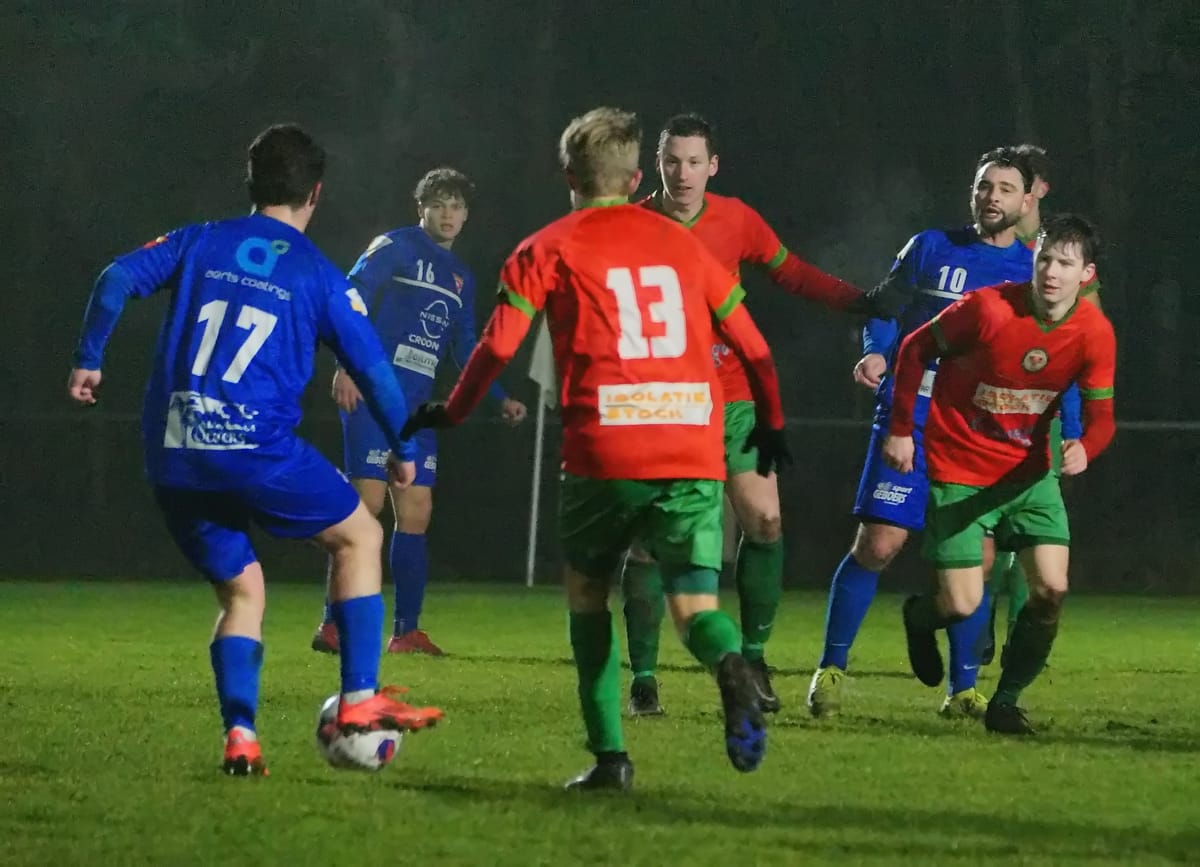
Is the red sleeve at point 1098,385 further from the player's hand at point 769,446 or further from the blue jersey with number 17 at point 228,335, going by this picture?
the blue jersey with number 17 at point 228,335

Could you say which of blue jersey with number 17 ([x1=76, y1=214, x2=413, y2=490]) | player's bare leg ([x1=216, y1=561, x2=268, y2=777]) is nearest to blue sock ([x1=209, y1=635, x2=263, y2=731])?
player's bare leg ([x1=216, y1=561, x2=268, y2=777])

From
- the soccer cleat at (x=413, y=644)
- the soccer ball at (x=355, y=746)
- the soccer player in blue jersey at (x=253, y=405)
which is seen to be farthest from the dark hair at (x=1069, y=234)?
the soccer cleat at (x=413, y=644)

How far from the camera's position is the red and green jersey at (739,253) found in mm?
6902

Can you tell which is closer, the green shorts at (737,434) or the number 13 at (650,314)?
the number 13 at (650,314)

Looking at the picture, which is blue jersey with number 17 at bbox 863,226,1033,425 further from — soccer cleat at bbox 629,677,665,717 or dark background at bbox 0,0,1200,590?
dark background at bbox 0,0,1200,590

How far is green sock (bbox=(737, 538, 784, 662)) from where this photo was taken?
6.93 meters

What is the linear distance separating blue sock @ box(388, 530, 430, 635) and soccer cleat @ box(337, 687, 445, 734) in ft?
12.4

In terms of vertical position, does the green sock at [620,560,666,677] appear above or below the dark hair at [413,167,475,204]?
below

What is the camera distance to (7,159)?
15.6m

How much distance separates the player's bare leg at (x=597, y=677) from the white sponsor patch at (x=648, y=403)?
42 cm

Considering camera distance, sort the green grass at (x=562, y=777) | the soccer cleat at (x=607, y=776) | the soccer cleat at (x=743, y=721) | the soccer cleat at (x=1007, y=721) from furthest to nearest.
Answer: the soccer cleat at (x=1007, y=721), the soccer cleat at (x=607, y=776), the soccer cleat at (x=743, y=721), the green grass at (x=562, y=777)

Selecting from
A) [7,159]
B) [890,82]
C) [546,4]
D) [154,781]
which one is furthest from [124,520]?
[154,781]

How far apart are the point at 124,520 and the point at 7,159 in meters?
2.97

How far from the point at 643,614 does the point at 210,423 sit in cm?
210
